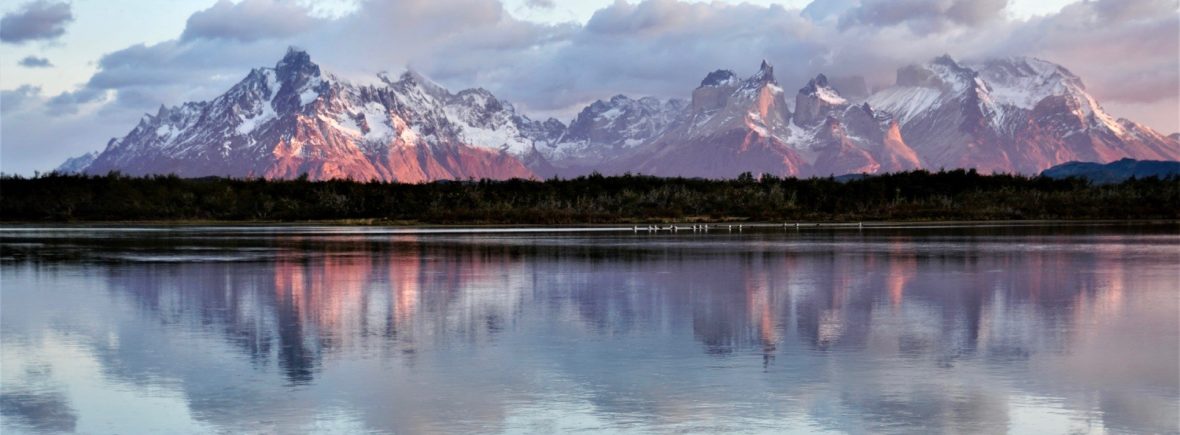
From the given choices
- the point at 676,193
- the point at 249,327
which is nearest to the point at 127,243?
the point at 249,327

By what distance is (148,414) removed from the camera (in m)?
15.2

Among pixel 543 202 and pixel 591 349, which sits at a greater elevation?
pixel 543 202

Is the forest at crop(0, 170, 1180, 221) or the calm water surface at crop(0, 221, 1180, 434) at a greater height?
the forest at crop(0, 170, 1180, 221)

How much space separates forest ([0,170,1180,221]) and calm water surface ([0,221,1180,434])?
80078 mm

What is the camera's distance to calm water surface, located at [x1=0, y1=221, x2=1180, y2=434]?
49.1 feet

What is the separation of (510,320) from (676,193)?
119m

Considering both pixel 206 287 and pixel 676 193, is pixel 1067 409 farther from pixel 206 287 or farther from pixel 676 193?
pixel 676 193

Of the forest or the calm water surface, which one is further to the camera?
the forest

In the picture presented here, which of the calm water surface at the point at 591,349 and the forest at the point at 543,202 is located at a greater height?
the forest at the point at 543,202

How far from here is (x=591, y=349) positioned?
20672 mm

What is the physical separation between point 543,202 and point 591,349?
381 ft

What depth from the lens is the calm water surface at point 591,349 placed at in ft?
49.1

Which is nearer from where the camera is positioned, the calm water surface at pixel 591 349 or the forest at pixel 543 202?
the calm water surface at pixel 591 349

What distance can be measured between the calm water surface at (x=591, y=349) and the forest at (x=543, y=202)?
80.1 metres
